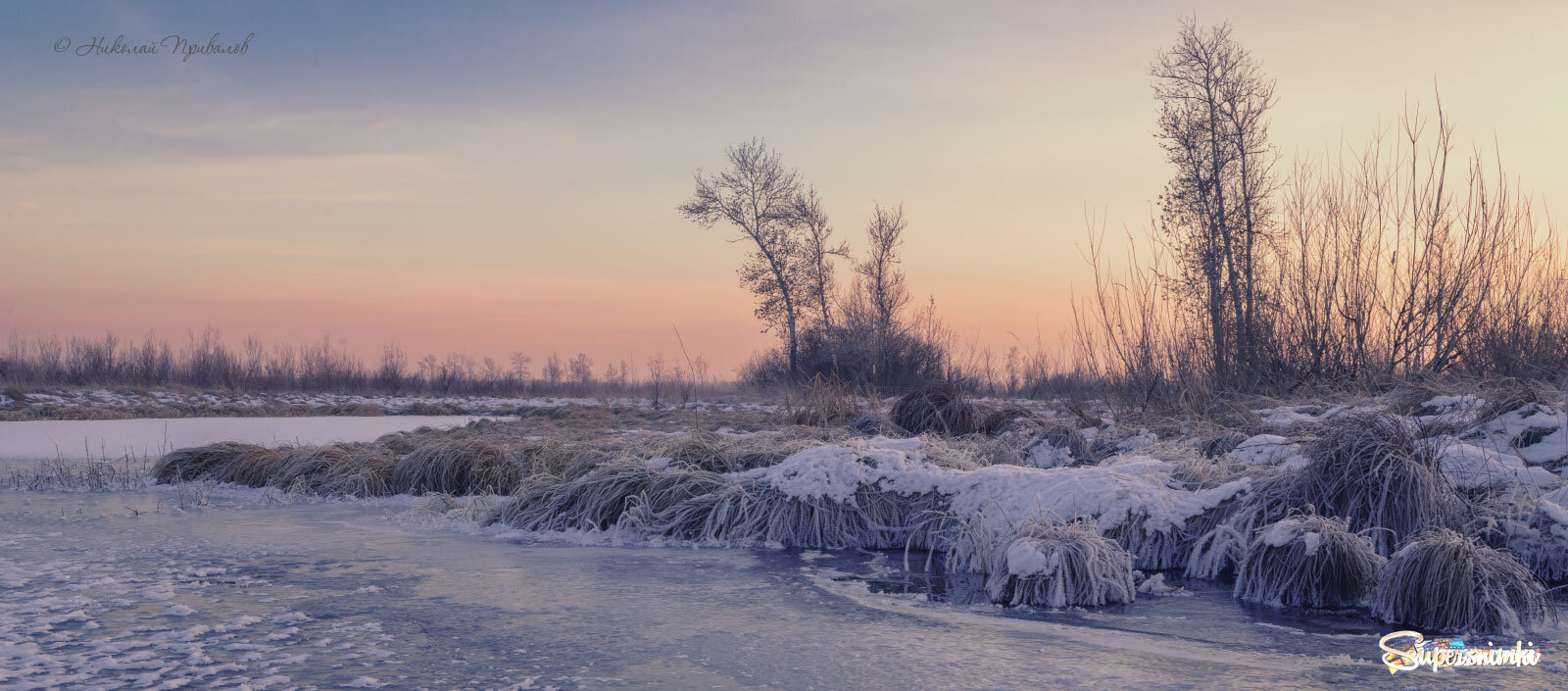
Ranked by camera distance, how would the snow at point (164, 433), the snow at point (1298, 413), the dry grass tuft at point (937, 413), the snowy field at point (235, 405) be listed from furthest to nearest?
the snowy field at point (235, 405) → the snow at point (164, 433) → the dry grass tuft at point (937, 413) → the snow at point (1298, 413)

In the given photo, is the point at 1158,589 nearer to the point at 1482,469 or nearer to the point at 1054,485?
the point at 1054,485

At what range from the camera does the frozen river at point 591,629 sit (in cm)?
321

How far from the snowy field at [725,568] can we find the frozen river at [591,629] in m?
0.02

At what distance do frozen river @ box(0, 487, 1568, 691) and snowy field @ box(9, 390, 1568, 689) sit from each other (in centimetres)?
2

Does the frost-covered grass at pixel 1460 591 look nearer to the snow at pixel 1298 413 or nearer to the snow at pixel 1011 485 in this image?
the snow at pixel 1011 485

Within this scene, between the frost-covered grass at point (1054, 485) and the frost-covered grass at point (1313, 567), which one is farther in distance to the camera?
the frost-covered grass at point (1054, 485)

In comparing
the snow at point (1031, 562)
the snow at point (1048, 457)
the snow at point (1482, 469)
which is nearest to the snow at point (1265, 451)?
the snow at point (1482, 469)

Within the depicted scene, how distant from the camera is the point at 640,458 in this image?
7895mm

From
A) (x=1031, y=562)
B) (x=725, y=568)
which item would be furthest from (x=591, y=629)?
(x=1031, y=562)

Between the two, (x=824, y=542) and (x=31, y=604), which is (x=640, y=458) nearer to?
(x=824, y=542)

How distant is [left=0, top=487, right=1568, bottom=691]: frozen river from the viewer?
3211mm

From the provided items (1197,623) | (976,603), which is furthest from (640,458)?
(1197,623)

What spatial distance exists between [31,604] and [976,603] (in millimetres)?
4142

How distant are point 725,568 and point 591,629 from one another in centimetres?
165
